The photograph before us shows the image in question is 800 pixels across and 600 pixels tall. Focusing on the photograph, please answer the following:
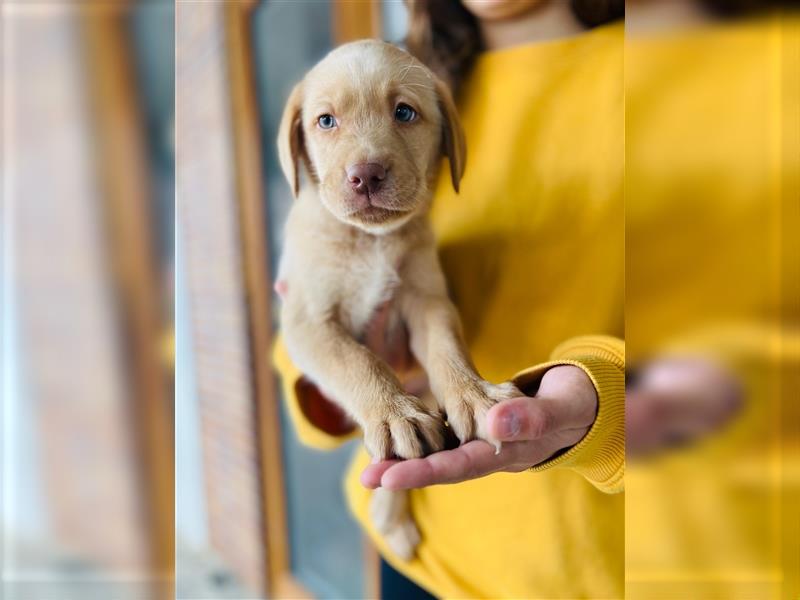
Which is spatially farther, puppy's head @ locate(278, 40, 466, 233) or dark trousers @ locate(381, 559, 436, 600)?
dark trousers @ locate(381, 559, 436, 600)

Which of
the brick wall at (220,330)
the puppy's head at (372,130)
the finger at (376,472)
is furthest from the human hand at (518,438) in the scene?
the brick wall at (220,330)

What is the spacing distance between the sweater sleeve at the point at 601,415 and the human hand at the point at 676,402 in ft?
0.23

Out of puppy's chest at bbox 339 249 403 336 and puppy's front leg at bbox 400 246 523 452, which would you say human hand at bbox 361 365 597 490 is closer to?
puppy's front leg at bbox 400 246 523 452

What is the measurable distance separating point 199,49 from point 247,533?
1195 millimetres

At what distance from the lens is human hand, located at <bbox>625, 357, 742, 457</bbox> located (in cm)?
40

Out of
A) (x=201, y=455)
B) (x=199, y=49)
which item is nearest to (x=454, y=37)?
(x=199, y=49)

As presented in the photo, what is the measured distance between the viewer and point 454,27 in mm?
708

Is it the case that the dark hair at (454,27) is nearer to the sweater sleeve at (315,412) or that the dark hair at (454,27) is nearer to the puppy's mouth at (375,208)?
the puppy's mouth at (375,208)

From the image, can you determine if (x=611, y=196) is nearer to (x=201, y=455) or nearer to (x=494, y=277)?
(x=494, y=277)

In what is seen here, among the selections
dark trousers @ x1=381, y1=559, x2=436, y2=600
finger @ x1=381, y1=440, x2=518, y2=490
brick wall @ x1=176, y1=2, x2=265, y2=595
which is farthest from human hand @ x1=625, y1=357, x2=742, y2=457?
brick wall @ x1=176, y1=2, x2=265, y2=595

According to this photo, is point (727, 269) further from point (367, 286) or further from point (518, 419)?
point (367, 286)

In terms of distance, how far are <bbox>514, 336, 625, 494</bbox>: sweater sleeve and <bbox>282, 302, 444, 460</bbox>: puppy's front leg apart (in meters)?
0.13

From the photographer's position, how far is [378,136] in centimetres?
53

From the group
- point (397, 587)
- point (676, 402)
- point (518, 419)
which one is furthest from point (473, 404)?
point (397, 587)
